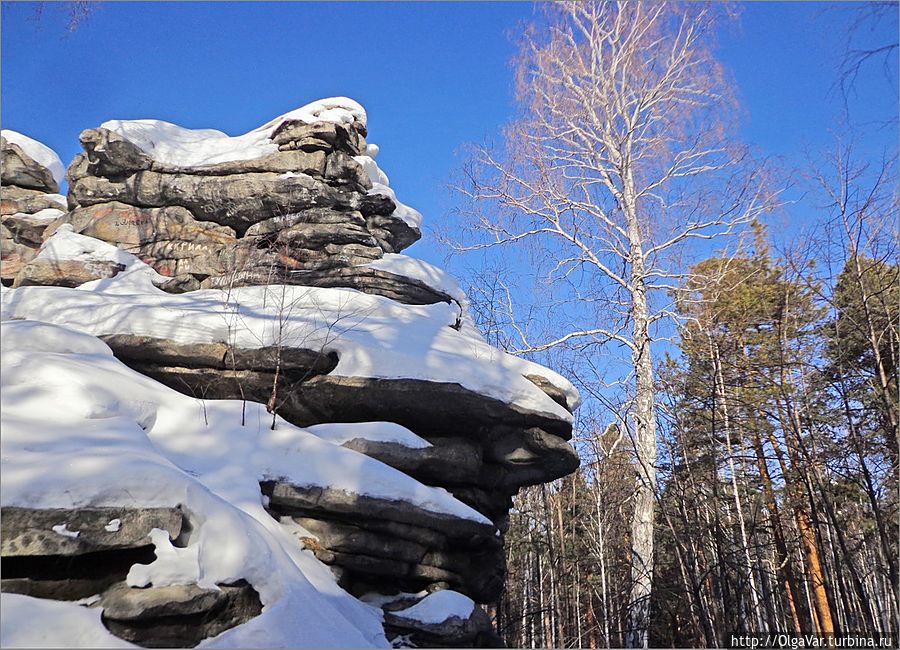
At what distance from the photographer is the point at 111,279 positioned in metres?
10.1

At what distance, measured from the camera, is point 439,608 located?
5398mm

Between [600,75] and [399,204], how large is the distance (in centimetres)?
572

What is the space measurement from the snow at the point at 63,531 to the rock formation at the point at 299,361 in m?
0.02

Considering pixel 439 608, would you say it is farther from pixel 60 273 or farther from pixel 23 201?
pixel 23 201

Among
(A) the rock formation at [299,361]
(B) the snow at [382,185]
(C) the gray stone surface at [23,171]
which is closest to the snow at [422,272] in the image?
(A) the rock formation at [299,361]

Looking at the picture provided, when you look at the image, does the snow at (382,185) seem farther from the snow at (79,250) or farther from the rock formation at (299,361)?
the snow at (79,250)

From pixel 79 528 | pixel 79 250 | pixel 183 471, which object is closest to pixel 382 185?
pixel 79 250

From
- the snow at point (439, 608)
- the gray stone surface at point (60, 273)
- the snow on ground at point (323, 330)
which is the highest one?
the gray stone surface at point (60, 273)

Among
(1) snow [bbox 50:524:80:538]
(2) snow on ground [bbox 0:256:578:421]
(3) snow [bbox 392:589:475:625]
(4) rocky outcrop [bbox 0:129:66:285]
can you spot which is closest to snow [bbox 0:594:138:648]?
(1) snow [bbox 50:524:80:538]

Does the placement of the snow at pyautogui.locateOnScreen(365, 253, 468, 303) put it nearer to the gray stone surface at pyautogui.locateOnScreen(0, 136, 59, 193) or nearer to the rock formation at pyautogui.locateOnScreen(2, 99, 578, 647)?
the rock formation at pyautogui.locateOnScreen(2, 99, 578, 647)

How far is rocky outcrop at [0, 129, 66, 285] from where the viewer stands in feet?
41.6

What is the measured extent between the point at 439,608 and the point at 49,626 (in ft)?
11.3

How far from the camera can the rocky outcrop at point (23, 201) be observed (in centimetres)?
1268

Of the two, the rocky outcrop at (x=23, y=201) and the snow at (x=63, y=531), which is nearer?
the snow at (x=63, y=531)
